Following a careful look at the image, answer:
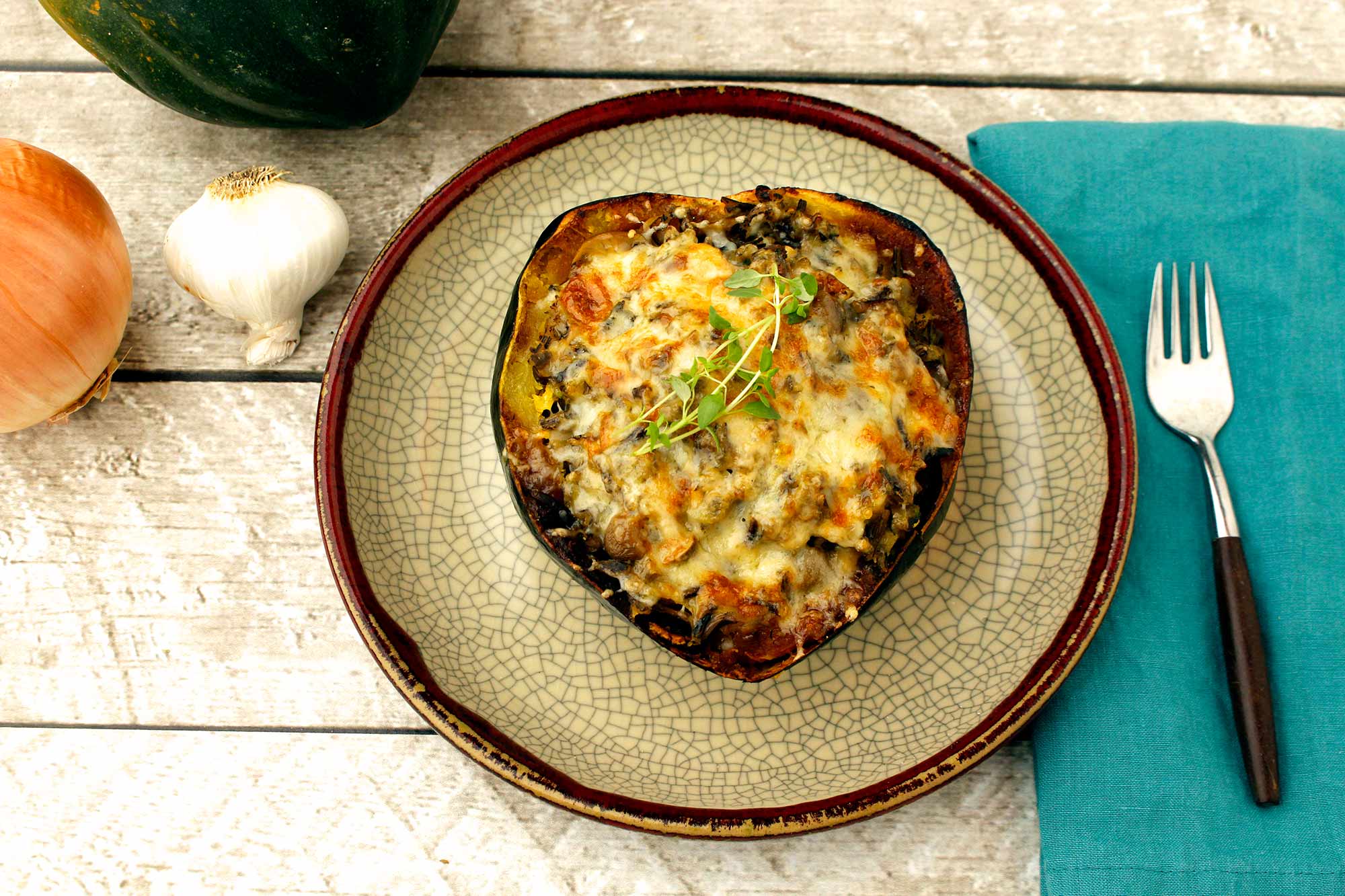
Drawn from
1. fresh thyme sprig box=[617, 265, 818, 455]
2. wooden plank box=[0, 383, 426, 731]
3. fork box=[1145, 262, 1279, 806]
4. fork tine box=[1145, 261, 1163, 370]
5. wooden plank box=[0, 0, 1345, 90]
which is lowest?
wooden plank box=[0, 383, 426, 731]

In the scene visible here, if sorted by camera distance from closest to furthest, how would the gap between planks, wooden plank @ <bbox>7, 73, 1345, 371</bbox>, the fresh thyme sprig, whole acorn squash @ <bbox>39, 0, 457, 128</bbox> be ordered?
1. the fresh thyme sprig
2. whole acorn squash @ <bbox>39, 0, 457, 128</bbox>
3. wooden plank @ <bbox>7, 73, 1345, 371</bbox>
4. the gap between planks

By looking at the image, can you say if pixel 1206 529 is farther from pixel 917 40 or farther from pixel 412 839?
pixel 412 839

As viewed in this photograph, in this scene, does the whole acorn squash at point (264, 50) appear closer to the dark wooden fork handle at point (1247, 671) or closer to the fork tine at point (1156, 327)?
the fork tine at point (1156, 327)

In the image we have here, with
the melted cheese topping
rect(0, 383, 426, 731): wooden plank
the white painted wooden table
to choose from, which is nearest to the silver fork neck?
the white painted wooden table

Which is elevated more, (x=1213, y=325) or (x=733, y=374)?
(x=733, y=374)

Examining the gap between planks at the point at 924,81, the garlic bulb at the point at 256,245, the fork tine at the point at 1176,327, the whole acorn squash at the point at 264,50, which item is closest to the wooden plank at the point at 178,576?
the garlic bulb at the point at 256,245

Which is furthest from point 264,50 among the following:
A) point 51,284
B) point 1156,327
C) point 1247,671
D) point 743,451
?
point 1247,671

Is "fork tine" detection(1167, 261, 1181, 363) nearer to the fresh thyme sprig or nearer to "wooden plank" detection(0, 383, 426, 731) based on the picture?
the fresh thyme sprig
